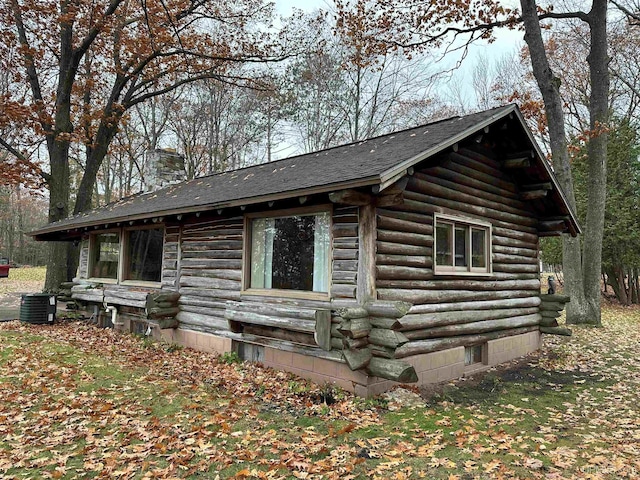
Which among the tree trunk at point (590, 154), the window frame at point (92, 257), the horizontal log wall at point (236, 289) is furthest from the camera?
the tree trunk at point (590, 154)

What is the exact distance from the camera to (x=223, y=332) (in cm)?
845

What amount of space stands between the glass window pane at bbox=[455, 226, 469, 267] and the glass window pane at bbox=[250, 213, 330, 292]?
8.51 feet

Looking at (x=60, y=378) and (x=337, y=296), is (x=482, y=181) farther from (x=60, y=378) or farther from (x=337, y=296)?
(x=60, y=378)

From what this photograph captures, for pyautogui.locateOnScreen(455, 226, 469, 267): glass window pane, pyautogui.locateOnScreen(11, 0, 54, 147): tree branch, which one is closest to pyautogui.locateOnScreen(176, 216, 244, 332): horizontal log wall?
pyautogui.locateOnScreen(455, 226, 469, 267): glass window pane

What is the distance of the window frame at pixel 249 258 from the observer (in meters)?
6.61

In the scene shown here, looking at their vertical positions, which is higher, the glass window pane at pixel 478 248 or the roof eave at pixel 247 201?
the roof eave at pixel 247 201

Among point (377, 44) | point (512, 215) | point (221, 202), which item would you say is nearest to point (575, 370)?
point (512, 215)

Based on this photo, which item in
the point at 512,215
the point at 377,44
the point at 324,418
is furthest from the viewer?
the point at 377,44

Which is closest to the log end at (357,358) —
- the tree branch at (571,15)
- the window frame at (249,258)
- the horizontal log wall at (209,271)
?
the window frame at (249,258)

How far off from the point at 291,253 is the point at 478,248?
12.1ft

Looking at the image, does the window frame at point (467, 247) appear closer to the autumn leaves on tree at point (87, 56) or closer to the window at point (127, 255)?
the window at point (127, 255)

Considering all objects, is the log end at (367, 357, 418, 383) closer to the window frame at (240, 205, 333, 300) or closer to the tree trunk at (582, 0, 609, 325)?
the window frame at (240, 205, 333, 300)

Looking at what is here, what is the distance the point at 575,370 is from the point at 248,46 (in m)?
16.2

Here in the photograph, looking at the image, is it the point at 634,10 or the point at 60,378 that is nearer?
the point at 60,378
